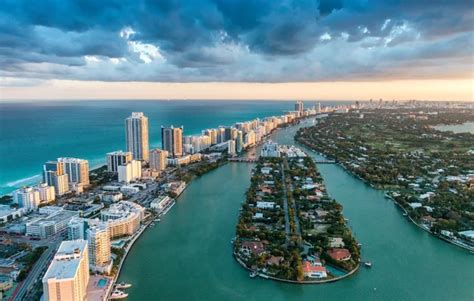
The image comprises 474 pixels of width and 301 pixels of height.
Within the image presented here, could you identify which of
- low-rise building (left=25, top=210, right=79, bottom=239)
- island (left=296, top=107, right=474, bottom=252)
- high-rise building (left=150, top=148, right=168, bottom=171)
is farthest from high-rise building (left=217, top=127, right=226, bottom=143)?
low-rise building (left=25, top=210, right=79, bottom=239)

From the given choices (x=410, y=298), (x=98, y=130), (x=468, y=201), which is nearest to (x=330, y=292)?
(x=410, y=298)

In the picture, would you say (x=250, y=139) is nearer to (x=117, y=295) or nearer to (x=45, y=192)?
(x=45, y=192)

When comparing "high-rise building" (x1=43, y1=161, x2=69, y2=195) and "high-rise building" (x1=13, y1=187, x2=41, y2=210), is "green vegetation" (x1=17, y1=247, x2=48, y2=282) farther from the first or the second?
"high-rise building" (x1=43, y1=161, x2=69, y2=195)

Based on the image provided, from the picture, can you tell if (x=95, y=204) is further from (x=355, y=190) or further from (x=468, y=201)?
(x=468, y=201)

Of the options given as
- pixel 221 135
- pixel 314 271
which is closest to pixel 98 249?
pixel 314 271

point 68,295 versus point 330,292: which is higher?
point 68,295
